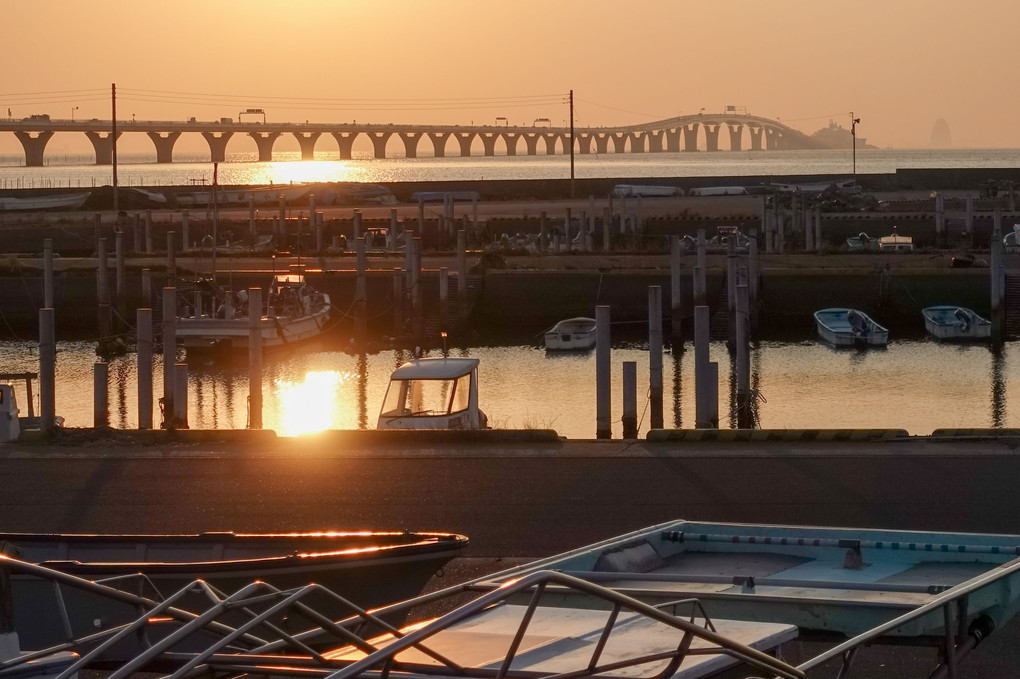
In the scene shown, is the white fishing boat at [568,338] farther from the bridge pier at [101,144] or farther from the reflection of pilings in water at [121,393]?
the bridge pier at [101,144]

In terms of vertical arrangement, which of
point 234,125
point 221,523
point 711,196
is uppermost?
point 234,125

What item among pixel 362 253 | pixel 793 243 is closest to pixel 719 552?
pixel 362 253

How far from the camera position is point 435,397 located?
20.4 meters

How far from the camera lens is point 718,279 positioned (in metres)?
39.9

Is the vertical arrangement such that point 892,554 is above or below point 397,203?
below

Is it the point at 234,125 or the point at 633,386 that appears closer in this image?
the point at 633,386

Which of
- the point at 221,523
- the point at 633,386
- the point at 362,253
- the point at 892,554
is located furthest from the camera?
the point at 362,253

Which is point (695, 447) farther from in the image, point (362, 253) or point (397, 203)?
point (397, 203)

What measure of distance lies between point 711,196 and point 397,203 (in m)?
20.7

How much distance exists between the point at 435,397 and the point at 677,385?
1202 centimetres

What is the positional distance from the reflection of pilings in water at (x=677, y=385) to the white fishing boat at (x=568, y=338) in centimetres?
242

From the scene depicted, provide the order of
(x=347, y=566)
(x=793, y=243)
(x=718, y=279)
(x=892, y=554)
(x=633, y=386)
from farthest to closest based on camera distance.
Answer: (x=793, y=243)
(x=718, y=279)
(x=633, y=386)
(x=347, y=566)
(x=892, y=554)

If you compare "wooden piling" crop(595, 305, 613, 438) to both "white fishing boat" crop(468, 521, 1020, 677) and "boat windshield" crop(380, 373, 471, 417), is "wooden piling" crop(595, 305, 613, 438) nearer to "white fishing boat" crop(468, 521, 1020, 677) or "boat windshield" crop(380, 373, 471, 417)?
"boat windshield" crop(380, 373, 471, 417)

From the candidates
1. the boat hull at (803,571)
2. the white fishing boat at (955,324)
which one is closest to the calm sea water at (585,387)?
the white fishing boat at (955,324)
